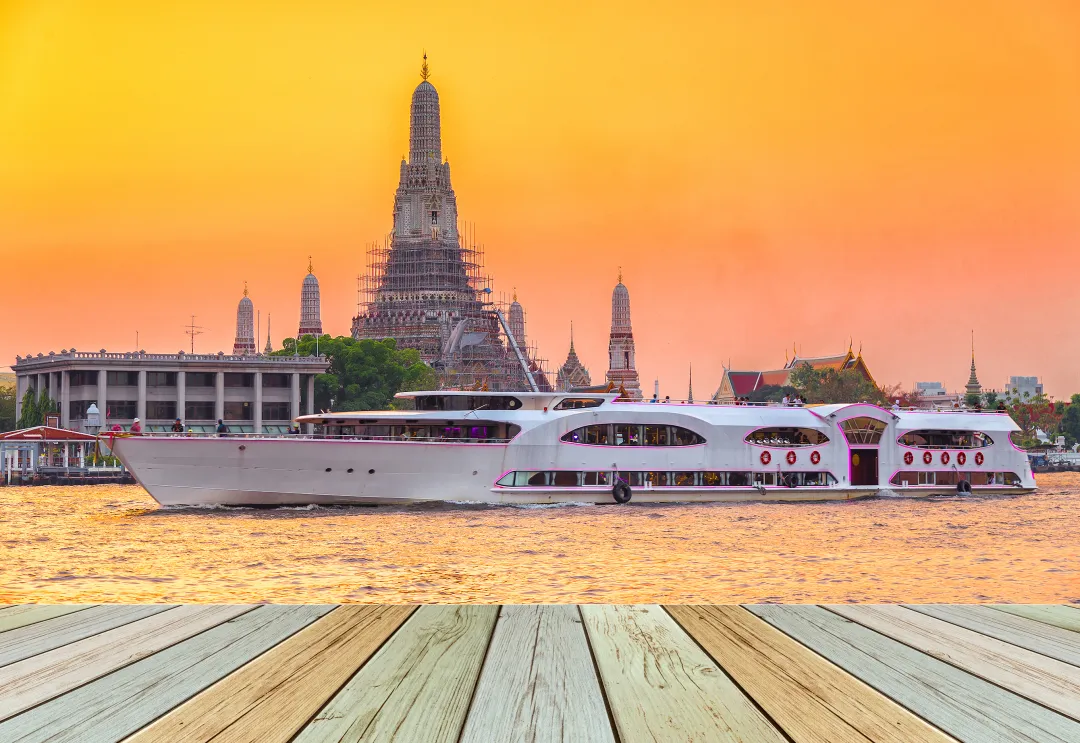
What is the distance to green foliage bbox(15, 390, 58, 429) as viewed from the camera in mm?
94688

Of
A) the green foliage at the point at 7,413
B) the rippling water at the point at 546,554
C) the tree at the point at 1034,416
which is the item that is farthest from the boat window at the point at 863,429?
the tree at the point at 1034,416

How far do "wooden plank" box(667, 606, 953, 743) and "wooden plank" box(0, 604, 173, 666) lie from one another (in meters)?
2.47

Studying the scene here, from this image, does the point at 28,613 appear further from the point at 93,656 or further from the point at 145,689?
the point at 145,689

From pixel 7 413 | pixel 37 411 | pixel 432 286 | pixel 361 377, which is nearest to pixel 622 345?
pixel 432 286

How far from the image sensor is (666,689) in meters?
3.80

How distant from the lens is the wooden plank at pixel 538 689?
3.31 m

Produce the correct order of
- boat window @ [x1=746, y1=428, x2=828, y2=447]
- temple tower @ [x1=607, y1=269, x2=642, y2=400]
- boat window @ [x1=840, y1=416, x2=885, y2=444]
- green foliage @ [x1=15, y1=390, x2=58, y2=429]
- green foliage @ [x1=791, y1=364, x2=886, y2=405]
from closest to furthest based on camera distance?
boat window @ [x1=746, y1=428, x2=828, y2=447] < boat window @ [x1=840, y1=416, x2=885, y2=444] < green foliage @ [x1=15, y1=390, x2=58, y2=429] < green foliage @ [x1=791, y1=364, x2=886, y2=405] < temple tower @ [x1=607, y1=269, x2=642, y2=400]

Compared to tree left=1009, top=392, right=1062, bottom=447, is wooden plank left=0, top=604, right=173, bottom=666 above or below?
below

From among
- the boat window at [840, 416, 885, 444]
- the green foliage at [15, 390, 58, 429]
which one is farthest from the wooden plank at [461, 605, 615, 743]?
the green foliage at [15, 390, 58, 429]

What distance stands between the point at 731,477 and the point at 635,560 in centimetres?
2132

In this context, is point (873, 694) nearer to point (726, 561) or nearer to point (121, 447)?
point (726, 561)

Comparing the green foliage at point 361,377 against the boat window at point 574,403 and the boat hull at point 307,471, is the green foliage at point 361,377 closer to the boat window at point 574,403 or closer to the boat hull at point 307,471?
the boat window at point 574,403

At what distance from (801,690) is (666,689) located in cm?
45

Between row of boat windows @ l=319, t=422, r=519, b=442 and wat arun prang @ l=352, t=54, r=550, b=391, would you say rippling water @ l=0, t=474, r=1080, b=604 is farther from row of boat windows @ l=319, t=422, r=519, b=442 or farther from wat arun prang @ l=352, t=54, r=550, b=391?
wat arun prang @ l=352, t=54, r=550, b=391
